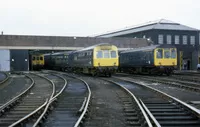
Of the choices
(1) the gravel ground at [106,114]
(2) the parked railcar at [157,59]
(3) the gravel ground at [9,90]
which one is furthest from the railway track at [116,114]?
(2) the parked railcar at [157,59]

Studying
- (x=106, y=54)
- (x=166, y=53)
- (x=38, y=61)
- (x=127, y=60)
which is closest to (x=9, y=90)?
(x=106, y=54)

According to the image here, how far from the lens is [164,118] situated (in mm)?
9094

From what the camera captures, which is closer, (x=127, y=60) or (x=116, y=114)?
(x=116, y=114)

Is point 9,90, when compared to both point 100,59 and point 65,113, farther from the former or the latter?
point 100,59

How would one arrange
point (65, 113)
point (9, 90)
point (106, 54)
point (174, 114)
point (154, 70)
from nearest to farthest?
point (174, 114) → point (65, 113) → point (9, 90) → point (106, 54) → point (154, 70)

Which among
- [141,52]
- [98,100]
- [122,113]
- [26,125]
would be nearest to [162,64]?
[141,52]

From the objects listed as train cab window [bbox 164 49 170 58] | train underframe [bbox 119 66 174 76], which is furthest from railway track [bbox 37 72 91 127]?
train cab window [bbox 164 49 170 58]

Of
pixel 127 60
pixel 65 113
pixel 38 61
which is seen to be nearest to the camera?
pixel 65 113

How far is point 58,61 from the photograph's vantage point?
45.7 m

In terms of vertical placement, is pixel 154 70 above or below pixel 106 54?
below

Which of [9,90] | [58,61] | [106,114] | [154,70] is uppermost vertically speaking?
[58,61]

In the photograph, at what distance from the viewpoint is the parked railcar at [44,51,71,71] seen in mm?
40281

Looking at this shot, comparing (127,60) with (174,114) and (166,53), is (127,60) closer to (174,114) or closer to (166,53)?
(166,53)

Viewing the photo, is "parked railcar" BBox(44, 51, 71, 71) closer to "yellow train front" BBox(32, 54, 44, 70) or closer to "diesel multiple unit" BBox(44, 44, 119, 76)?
"yellow train front" BBox(32, 54, 44, 70)
